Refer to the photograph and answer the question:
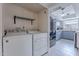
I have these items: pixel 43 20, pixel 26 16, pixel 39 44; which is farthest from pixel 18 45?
pixel 43 20

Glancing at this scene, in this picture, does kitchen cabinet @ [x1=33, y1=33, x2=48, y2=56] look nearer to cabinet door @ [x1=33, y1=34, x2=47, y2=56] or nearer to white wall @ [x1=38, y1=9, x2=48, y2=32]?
cabinet door @ [x1=33, y1=34, x2=47, y2=56]

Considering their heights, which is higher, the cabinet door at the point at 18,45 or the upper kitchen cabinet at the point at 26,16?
the upper kitchen cabinet at the point at 26,16

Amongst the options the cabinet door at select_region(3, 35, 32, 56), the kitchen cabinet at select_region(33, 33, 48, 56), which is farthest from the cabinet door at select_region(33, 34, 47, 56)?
the cabinet door at select_region(3, 35, 32, 56)

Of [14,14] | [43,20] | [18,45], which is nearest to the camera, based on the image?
[18,45]

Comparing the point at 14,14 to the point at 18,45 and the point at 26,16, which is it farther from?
the point at 18,45

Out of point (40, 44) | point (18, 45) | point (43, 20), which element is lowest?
point (40, 44)

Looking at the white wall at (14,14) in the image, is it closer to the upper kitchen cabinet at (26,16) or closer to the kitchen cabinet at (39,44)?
the upper kitchen cabinet at (26,16)

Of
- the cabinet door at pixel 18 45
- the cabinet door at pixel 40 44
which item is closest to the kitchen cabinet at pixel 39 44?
the cabinet door at pixel 40 44

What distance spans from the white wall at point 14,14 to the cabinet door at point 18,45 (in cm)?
47

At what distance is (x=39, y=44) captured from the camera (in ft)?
7.10

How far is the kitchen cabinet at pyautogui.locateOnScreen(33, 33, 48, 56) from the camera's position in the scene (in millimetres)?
2005

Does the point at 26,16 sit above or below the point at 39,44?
above

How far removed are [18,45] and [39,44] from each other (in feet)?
2.53

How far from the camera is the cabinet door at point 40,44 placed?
2041mm
